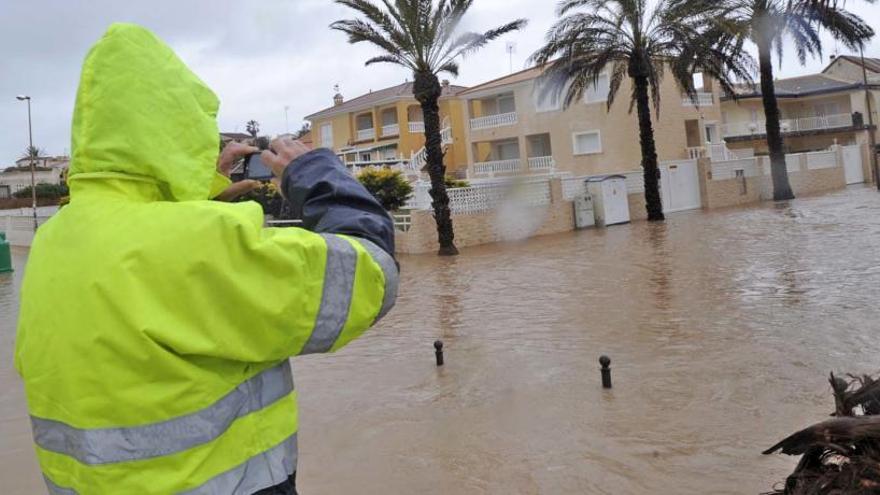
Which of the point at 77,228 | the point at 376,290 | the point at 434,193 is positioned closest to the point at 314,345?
the point at 376,290

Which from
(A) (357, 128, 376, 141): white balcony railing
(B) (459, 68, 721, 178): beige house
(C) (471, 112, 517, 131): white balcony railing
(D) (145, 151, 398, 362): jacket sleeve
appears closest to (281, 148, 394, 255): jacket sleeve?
(D) (145, 151, 398, 362): jacket sleeve

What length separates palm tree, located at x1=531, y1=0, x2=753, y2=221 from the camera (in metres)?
24.3

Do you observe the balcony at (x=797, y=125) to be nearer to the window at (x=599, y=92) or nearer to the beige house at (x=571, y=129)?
the beige house at (x=571, y=129)

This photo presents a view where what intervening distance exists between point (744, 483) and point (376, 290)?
332 cm

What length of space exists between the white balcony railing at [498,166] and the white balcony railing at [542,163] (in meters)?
0.71

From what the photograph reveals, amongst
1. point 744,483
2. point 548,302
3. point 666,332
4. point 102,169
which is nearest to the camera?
point 102,169

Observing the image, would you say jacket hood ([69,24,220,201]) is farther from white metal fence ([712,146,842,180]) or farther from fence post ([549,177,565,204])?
white metal fence ([712,146,842,180])

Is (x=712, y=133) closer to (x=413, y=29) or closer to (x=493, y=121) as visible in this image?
(x=493, y=121)

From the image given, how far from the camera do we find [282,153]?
1822 millimetres

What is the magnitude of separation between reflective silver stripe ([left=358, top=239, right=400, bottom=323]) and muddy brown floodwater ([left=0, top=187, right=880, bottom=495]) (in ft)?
9.73

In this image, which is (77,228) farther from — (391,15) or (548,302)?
(391,15)

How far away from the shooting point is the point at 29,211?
1489 inches

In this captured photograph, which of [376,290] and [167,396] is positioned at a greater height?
[376,290]

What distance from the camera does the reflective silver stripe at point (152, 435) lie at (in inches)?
57.9
